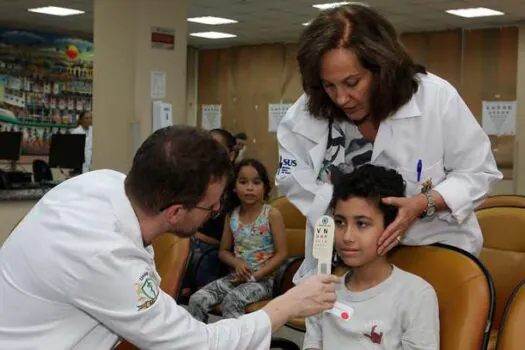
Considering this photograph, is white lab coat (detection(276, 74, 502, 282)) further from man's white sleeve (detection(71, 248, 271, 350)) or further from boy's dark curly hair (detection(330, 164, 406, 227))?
man's white sleeve (detection(71, 248, 271, 350))

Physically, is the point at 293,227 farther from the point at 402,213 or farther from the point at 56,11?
the point at 56,11

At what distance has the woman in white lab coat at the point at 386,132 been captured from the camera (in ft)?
6.26

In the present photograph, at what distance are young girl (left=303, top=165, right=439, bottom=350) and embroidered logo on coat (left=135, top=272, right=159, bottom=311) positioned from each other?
26.4 inches

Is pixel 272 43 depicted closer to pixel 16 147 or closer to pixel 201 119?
pixel 201 119

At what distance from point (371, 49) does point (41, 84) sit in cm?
964

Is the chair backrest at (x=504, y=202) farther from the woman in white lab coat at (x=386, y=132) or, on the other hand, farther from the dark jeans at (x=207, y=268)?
the dark jeans at (x=207, y=268)

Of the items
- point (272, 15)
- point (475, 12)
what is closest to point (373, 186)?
point (475, 12)

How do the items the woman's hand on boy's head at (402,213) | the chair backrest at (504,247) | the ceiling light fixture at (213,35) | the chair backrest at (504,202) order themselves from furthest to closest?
1. the ceiling light fixture at (213,35)
2. the chair backrest at (504,202)
3. the chair backrest at (504,247)
4. the woman's hand on boy's head at (402,213)

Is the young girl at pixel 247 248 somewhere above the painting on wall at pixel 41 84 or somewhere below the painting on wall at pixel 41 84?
below

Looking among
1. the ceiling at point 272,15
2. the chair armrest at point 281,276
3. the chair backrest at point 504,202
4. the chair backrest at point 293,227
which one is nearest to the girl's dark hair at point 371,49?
the chair backrest at point 504,202

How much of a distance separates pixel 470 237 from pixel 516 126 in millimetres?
7884

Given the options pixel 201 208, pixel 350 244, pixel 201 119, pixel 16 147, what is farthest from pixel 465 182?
pixel 201 119

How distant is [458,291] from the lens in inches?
76.4

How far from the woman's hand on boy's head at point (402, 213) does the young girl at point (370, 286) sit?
0.07 metres
